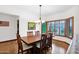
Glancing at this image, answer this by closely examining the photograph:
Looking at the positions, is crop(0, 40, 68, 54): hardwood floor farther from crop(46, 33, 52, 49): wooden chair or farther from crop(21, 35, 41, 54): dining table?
crop(21, 35, 41, 54): dining table

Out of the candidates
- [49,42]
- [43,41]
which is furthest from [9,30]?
[49,42]

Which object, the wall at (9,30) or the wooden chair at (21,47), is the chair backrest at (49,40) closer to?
the wooden chair at (21,47)

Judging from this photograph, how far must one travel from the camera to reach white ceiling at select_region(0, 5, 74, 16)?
137 centimetres

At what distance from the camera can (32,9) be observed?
1.43 meters

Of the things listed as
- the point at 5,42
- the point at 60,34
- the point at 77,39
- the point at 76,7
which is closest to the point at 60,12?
the point at 76,7

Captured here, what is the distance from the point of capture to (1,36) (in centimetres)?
139

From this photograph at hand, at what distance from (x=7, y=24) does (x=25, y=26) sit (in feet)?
0.98

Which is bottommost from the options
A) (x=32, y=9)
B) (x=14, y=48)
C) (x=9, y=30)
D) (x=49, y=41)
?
(x=14, y=48)

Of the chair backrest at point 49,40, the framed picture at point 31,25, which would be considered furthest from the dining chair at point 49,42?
the framed picture at point 31,25

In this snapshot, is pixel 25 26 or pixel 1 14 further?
pixel 25 26

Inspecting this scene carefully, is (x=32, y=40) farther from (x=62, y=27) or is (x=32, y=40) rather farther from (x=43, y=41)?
(x=62, y=27)
